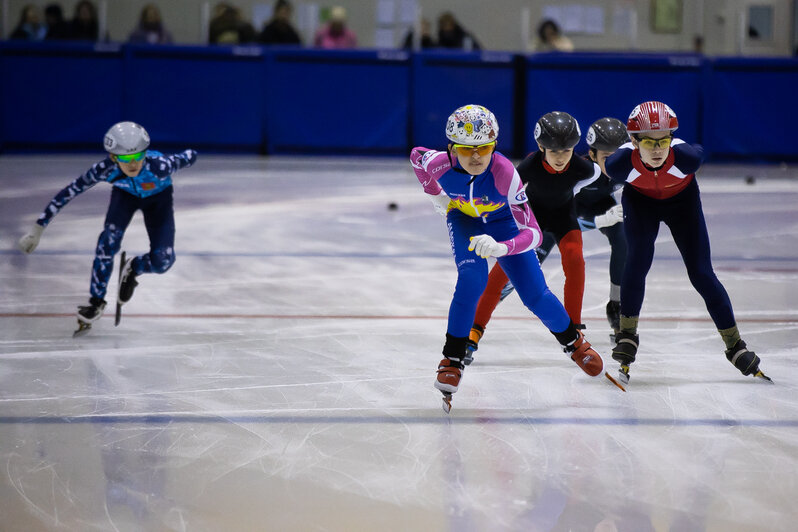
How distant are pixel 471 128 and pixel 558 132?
84 cm

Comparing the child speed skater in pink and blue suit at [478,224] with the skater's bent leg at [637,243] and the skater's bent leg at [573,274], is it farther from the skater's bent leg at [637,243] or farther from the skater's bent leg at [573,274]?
the skater's bent leg at [573,274]

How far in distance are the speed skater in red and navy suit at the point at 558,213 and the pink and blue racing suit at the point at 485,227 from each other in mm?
637

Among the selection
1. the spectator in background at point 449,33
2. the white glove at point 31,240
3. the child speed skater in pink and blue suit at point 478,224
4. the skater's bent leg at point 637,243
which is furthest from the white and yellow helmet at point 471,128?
the spectator in background at point 449,33

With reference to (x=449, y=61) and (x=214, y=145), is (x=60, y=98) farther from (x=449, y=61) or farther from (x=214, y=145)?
(x=449, y=61)

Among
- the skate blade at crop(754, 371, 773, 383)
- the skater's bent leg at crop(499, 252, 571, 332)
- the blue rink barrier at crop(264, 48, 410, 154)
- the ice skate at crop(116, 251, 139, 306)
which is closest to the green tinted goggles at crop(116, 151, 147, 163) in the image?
the ice skate at crop(116, 251, 139, 306)

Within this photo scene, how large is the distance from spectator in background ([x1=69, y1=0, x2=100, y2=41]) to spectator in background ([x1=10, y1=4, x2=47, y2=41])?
1.44 ft

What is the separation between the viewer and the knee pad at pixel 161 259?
610 cm

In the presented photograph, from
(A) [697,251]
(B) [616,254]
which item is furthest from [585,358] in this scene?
(B) [616,254]

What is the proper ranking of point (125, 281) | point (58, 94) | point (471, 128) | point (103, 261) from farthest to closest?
point (58, 94) → point (125, 281) → point (103, 261) → point (471, 128)

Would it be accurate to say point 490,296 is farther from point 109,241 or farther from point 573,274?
point 109,241

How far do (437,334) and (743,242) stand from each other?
4.33 meters

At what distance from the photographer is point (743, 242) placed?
9086 mm

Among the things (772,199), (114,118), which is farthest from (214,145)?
(772,199)

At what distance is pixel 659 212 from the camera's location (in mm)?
4977
